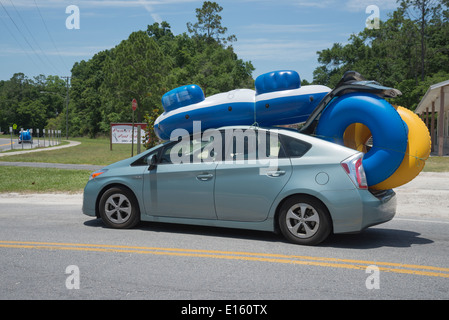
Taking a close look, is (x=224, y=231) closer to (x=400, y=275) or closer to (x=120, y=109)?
(x=400, y=275)

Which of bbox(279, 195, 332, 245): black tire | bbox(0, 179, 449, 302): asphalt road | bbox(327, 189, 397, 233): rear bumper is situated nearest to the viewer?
bbox(0, 179, 449, 302): asphalt road

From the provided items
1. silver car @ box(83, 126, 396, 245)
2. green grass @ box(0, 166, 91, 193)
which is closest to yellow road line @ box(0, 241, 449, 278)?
silver car @ box(83, 126, 396, 245)

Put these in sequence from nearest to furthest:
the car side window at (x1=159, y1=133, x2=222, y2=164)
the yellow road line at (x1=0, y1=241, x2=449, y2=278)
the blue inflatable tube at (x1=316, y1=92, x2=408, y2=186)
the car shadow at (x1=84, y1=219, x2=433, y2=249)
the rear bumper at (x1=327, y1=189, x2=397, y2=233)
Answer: the yellow road line at (x1=0, y1=241, x2=449, y2=278) < the rear bumper at (x1=327, y1=189, x2=397, y2=233) < the blue inflatable tube at (x1=316, y1=92, x2=408, y2=186) < the car shadow at (x1=84, y1=219, x2=433, y2=249) < the car side window at (x1=159, y1=133, x2=222, y2=164)

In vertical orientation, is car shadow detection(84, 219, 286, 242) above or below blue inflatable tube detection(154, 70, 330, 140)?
below

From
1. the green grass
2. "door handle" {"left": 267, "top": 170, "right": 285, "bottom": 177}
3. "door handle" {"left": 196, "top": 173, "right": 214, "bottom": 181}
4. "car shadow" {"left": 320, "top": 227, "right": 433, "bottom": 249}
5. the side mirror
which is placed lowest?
"car shadow" {"left": 320, "top": 227, "right": 433, "bottom": 249}

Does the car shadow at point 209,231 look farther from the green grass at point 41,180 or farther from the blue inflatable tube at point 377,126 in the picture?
the green grass at point 41,180

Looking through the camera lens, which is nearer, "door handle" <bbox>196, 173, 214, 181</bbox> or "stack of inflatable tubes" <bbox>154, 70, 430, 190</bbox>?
"stack of inflatable tubes" <bbox>154, 70, 430, 190</bbox>

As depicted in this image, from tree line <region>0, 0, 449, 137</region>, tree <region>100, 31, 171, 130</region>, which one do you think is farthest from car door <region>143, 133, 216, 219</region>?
tree <region>100, 31, 171, 130</region>

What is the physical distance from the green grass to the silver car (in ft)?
18.8

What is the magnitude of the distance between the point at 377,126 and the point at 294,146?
108cm

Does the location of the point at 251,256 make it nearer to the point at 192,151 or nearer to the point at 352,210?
the point at 352,210

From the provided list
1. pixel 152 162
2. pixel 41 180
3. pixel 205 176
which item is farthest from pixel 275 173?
pixel 41 180

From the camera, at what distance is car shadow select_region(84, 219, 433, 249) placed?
6.24 metres

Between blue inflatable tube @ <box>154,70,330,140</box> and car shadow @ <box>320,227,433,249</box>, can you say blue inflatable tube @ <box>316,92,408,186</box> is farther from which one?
car shadow @ <box>320,227,433,249</box>
